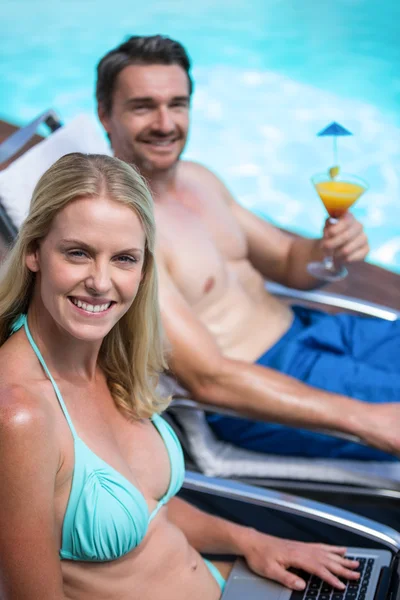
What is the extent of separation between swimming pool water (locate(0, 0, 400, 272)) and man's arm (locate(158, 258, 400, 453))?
3.63 m

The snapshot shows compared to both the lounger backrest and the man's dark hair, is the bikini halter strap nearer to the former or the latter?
the lounger backrest

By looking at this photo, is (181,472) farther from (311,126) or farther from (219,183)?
(311,126)

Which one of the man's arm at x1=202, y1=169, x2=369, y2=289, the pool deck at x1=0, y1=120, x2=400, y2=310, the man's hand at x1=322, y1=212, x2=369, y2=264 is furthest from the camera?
the pool deck at x1=0, y1=120, x2=400, y2=310

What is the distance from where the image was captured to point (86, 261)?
4.28 feet

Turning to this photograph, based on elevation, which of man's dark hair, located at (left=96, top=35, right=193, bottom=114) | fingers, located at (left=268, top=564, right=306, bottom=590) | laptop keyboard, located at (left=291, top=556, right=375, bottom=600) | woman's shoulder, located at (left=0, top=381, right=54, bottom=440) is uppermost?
man's dark hair, located at (left=96, top=35, right=193, bottom=114)

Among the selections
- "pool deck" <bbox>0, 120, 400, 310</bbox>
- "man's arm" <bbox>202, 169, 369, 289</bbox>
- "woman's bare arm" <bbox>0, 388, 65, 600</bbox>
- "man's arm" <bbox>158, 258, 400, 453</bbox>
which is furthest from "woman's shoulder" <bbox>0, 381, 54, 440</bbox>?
"pool deck" <bbox>0, 120, 400, 310</bbox>

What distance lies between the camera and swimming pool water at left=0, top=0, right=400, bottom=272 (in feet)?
20.2

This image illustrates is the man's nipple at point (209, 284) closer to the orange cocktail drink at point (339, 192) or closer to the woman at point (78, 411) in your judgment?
the orange cocktail drink at point (339, 192)

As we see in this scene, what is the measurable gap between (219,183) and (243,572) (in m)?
1.53

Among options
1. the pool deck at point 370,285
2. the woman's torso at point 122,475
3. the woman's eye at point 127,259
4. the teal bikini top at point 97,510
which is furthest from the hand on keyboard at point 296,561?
the pool deck at point 370,285

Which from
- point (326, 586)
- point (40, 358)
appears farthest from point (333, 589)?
point (40, 358)

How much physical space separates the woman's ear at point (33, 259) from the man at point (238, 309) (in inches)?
33.9

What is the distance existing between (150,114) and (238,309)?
0.64 metres

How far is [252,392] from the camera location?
7.14 ft
